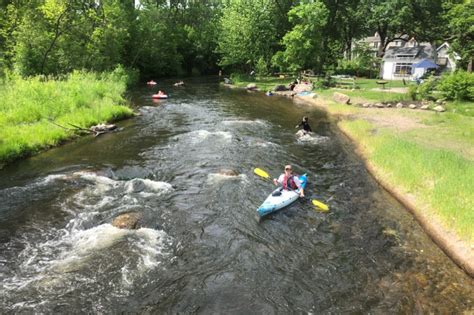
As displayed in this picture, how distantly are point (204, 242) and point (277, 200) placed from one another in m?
3.36

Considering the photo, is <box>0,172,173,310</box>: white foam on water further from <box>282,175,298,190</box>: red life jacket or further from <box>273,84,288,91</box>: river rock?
<box>273,84,288,91</box>: river rock

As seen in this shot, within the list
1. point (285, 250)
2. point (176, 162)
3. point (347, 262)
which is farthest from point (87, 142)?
point (347, 262)

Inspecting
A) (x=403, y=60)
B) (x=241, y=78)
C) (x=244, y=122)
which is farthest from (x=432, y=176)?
(x=403, y=60)

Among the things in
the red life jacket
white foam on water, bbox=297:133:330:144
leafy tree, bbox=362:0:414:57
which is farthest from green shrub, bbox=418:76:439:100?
the red life jacket

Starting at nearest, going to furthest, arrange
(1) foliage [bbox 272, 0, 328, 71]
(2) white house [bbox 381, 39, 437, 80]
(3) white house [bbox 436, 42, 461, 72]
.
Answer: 1. (1) foliage [bbox 272, 0, 328, 71]
2. (2) white house [bbox 381, 39, 437, 80]
3. (3) white house [bbox 436, 42, 461, 72]

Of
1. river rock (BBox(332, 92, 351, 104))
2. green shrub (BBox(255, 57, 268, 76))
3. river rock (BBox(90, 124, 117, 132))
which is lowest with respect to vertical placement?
river rock (BBox(332, 92, 351, 104))

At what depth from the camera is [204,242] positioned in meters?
10.4

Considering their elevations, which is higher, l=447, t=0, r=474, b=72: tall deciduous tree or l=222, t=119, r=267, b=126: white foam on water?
l=447, t=0, r=474, b=72: tall deciduous tree

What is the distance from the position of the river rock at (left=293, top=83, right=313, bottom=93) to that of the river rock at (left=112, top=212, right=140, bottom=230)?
33.5 m

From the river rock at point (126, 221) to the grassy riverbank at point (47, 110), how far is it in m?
8.21

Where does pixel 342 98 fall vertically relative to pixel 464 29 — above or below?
below

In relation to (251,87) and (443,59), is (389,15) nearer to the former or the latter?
(443,59)

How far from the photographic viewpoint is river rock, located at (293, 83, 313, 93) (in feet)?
136

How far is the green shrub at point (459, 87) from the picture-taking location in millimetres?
28891
